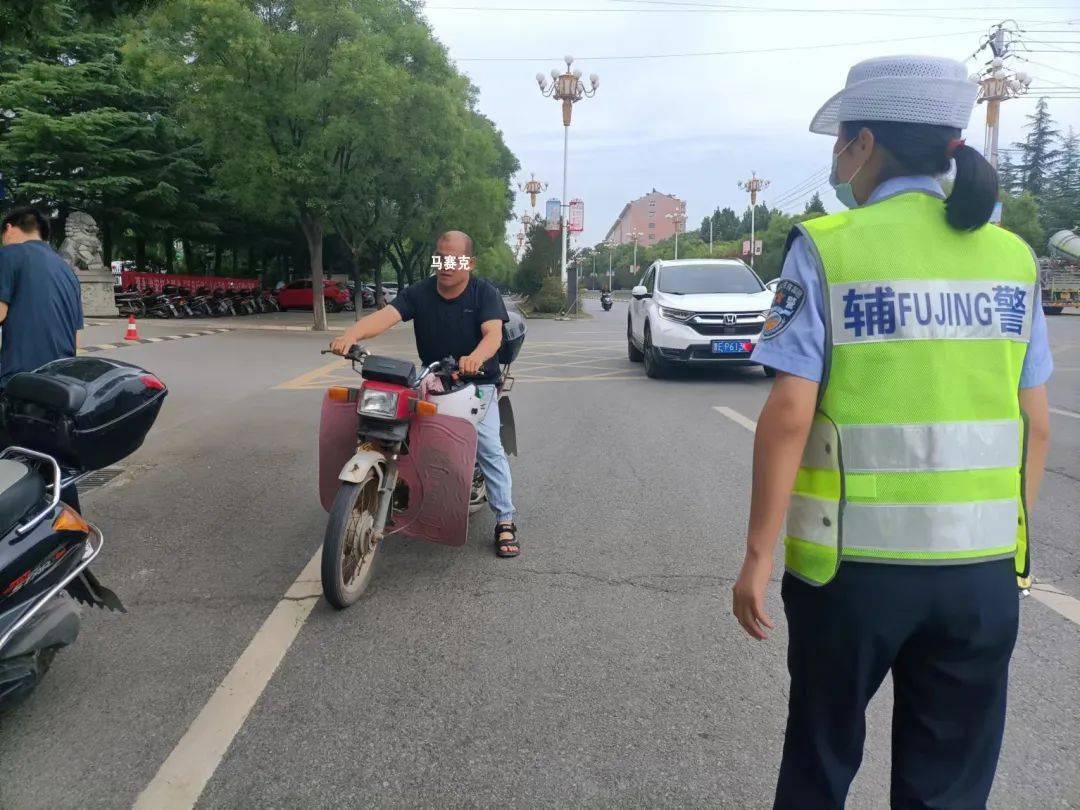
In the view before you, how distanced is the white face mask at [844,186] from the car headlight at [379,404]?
2.44m

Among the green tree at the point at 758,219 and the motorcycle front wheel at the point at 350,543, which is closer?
the motorcycle front wheel at the point at 350,543

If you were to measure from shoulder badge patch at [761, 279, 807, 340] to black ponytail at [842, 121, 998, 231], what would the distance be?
0.98 ft

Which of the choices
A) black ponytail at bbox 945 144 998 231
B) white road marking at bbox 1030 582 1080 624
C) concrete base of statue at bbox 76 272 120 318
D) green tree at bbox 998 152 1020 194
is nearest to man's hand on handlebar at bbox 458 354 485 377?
black ponytail at bbox 945 144 998 231

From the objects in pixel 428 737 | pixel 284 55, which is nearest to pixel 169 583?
pixel 428 737

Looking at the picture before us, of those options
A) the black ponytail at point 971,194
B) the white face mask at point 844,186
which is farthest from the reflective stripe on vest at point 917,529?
the white face mask at point 844,186

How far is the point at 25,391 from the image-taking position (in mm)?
2822

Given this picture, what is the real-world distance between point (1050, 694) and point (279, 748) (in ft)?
8.75

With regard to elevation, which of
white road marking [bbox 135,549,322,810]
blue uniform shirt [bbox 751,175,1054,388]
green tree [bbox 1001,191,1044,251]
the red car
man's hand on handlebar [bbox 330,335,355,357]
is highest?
green tree [bbox 1001,191,1044,251]

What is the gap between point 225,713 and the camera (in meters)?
2.94

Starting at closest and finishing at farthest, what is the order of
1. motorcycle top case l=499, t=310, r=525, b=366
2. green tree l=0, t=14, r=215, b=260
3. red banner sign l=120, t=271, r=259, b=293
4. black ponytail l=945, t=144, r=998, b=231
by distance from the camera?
black ponytail l=945, t=144, r=998, b=231, motorcycle top case l=499, t=310, r=525, b=366, green tree l=0, t=14, r=215, b=260, red banner sign l=120, t=271, r=259, b=293

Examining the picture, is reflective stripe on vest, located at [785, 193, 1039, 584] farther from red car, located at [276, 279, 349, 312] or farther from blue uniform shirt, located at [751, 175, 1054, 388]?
red car, located at [276, 279, 349, 312]

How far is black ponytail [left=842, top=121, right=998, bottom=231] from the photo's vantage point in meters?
1.58

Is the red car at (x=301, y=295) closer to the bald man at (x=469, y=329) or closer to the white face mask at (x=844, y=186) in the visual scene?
the bald man at (x=469, y=329)

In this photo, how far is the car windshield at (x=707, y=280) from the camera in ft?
41.5
